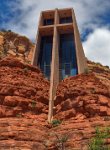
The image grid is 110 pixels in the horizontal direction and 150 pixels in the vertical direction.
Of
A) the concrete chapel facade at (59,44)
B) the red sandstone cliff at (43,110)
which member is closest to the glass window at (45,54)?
the concrete chapel facade at (59,44)

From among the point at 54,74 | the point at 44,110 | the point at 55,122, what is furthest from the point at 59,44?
the point at 55,122

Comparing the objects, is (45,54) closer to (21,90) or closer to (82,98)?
(21,90)

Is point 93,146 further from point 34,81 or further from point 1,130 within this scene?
point 34,81

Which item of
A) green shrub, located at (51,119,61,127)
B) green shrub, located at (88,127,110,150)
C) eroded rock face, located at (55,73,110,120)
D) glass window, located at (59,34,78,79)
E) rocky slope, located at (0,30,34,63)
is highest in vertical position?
rocky slope, located at (0,30,34,63)

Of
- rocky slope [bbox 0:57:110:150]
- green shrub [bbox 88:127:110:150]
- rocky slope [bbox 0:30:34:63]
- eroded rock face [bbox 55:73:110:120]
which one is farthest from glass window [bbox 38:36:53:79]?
green shrub [bbox 88:127:110:150]

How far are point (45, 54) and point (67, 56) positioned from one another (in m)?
3.40

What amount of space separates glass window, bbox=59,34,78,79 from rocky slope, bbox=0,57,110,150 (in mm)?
11387

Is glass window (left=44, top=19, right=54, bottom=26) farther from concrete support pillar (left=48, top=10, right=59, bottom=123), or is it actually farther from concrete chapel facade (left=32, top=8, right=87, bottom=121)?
concrete support pillar (left=48, top=10, right=59, bottom=123)

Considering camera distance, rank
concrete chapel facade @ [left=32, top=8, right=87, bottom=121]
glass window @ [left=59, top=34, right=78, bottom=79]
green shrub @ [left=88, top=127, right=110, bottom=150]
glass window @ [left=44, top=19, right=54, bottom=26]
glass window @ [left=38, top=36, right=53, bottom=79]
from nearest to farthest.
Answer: green shrub @ [left=88, top=127, right=110, bottom=150] → glass window @ [left=59, top=34, right=78, bottom=79] → concrete chapel facade @ [left=32, top=8, right=87, bottom=121] → glass window @ [left=38, top=36, right=53, bottom=79] → glass window @ [left=44, top=19, right=54, bottom=26]

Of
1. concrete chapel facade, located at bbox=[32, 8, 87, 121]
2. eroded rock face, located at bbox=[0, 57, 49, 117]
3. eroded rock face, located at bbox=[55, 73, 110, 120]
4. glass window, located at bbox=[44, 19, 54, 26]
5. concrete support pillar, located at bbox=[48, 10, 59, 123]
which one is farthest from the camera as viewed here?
glass window, located at bbox=[44, 19, 54, 26]

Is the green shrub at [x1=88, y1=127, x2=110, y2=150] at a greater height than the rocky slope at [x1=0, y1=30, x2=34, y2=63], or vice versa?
the rocky slope at [x1=0, y1=30, x2=34, y2=63]

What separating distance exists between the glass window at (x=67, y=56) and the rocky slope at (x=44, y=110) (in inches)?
448

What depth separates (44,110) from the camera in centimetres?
4256

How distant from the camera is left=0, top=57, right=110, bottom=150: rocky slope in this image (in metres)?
35.1
